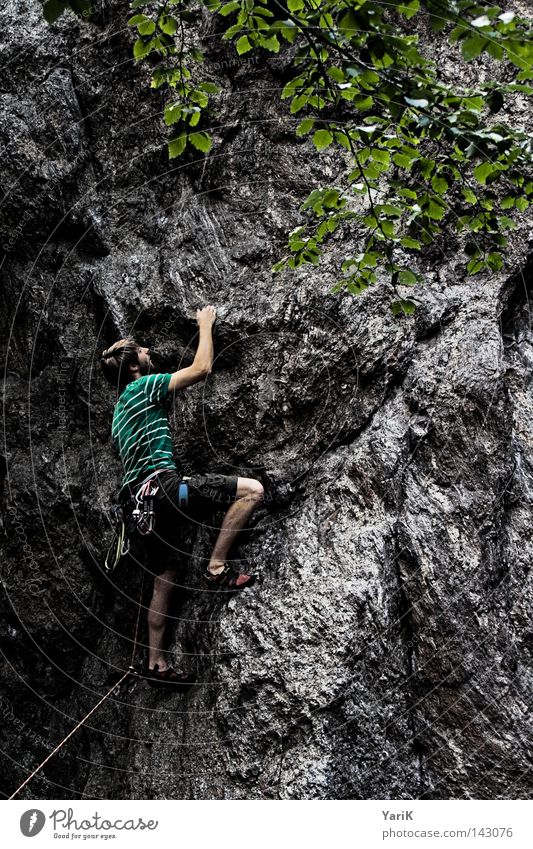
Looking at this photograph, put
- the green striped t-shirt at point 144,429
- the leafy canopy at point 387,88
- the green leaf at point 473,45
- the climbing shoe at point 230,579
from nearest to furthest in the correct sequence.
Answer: the green leaf at point 473,45, the leafy canopy at point 387,88, the climbing shoe at point 230,579, the green striped t-shirt at point 144,429

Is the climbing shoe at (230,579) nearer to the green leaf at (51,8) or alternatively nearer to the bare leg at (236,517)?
the bare leg at (236,517)

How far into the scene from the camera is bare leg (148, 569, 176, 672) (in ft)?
21.2

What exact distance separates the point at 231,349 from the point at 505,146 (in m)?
3.20

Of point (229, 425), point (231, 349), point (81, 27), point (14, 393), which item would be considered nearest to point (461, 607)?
point (229, 425)

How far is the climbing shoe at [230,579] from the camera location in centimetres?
621

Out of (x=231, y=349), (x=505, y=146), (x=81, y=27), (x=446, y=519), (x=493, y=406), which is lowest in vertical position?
(x=446, y=519)

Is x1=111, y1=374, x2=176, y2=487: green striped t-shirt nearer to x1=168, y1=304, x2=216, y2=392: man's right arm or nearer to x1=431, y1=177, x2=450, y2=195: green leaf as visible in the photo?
x1=168, y1=304, x2=216, y2=392: man's right arm

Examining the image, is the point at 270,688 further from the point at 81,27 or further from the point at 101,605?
the point at 81,27

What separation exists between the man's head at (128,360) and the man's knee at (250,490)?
5.03 ft

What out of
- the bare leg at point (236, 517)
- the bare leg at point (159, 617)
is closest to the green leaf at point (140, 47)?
the bare leg at point (236, 517)

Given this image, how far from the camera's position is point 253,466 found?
687 centimetres

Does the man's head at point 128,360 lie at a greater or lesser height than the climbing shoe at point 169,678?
greater

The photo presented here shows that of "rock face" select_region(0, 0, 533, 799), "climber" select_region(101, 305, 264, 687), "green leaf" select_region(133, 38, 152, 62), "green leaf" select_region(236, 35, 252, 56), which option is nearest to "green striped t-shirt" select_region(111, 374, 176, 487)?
"climber" select_region(101, 305, 264, 687)

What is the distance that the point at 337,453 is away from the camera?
6.55 m
